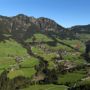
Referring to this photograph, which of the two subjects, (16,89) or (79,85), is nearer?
(79,85)

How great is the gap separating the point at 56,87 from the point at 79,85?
23.2 meters

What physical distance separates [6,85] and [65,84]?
43.2m

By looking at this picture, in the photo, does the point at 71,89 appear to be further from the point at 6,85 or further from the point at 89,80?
the point at 6,85

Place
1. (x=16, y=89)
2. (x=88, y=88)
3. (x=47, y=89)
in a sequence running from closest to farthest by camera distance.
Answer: (x=88, y=88), (x=47, y=89), (x=16, y=89)

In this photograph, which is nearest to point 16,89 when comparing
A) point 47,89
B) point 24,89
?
point 24,89

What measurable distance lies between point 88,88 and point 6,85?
6517 cm

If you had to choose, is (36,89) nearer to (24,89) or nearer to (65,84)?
(24,89)

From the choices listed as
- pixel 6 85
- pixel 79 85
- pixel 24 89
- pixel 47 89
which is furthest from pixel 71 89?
pixel 6 85

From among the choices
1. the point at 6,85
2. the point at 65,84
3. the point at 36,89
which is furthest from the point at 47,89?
the point at 6,85

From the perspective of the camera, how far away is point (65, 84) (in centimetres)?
19750

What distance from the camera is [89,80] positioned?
183375 millimetres

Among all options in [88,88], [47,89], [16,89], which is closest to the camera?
[88,88]

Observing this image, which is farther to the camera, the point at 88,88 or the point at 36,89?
the point at 36,89

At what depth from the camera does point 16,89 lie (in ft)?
641
